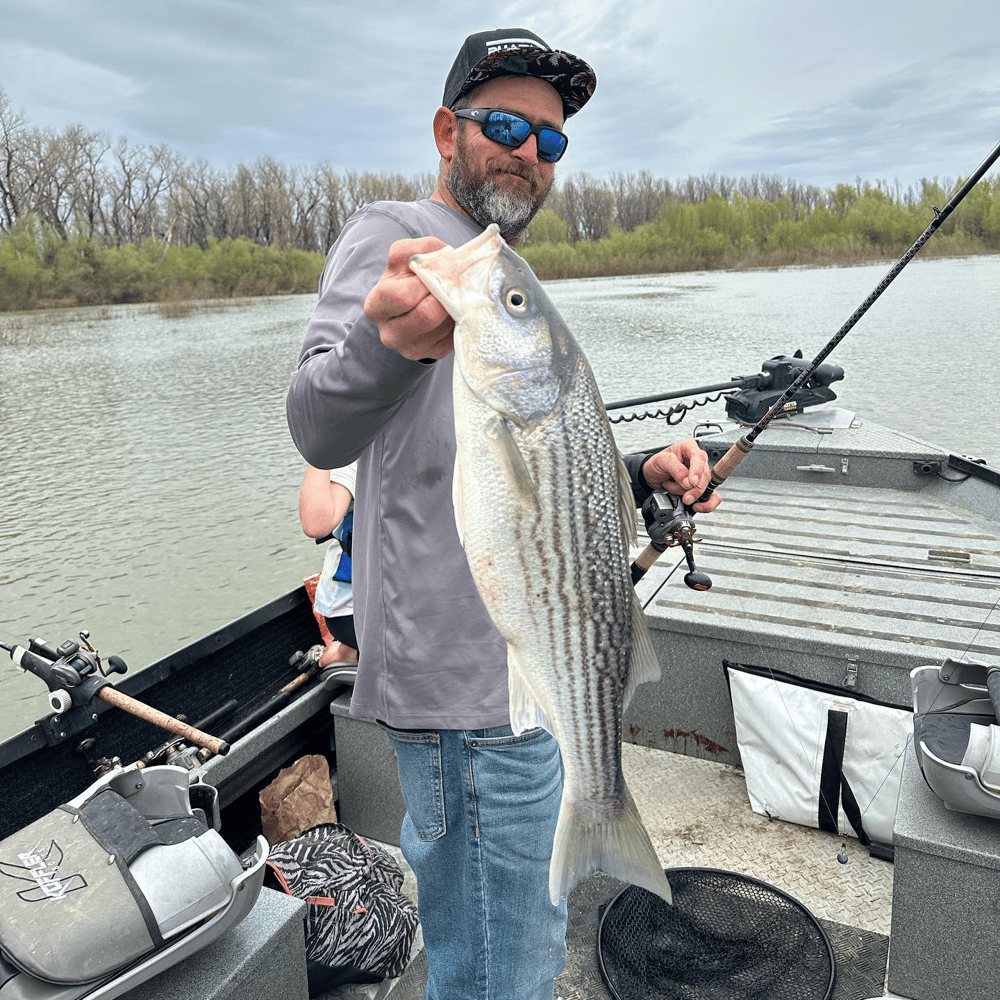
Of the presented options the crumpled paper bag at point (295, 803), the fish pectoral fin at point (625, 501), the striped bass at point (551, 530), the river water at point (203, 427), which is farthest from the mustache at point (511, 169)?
the river water at point (203, 427)

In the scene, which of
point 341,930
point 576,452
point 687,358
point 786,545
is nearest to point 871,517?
point 786,545

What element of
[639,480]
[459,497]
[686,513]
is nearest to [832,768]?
[686,513]

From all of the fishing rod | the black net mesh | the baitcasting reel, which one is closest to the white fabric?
the black net mesh

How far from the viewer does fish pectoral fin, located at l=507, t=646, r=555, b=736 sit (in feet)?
5.17

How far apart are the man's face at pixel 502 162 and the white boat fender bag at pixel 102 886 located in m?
1.71

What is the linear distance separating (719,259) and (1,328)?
48.9 meters

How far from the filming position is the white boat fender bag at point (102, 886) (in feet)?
5.72

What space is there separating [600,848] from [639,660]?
1.23 ft

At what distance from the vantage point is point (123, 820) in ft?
6.70

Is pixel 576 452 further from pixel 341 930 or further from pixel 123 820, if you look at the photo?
pixel 341 930

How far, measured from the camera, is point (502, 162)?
6.13ft

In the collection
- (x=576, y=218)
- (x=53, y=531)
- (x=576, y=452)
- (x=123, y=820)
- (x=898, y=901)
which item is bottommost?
(x=53, y=531)

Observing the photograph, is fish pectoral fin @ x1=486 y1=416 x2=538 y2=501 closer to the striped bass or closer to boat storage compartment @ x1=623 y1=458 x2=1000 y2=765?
the striped bass

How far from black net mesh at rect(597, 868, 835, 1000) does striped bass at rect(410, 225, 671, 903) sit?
1.43m
